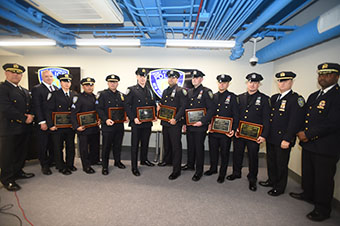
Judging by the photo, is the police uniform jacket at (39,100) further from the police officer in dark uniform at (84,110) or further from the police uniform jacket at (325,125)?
the police uniform jacket at (325,125)

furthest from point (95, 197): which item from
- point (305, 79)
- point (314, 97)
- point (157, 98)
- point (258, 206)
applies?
point (305, 79)

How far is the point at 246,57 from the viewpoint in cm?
521

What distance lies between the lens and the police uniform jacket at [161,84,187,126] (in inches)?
131

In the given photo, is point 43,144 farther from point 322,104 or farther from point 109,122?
point 322,104

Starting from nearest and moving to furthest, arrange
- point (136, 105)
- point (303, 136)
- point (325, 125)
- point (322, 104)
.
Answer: point (325, 125) < point (322, 104) < point (303, 136) < point (136, 105)

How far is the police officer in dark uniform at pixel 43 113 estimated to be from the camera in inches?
129

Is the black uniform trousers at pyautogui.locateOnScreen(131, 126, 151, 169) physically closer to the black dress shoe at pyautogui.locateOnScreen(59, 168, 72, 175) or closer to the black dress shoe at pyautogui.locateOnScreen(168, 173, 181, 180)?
the black dress shoe at pyautogui.locateOnScreen(168, 173, 181, 180)

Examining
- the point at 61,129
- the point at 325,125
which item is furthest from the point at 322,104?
the point at 61,129

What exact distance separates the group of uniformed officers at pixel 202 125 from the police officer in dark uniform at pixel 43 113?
0.02m

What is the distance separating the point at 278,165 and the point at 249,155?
1.62ft

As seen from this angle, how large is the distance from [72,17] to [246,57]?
4872 mm

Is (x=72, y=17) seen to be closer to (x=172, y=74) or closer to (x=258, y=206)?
(x=172, y=74)

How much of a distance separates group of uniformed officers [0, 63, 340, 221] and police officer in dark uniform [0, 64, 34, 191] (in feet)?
0.04

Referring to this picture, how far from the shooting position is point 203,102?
3.36 metres
